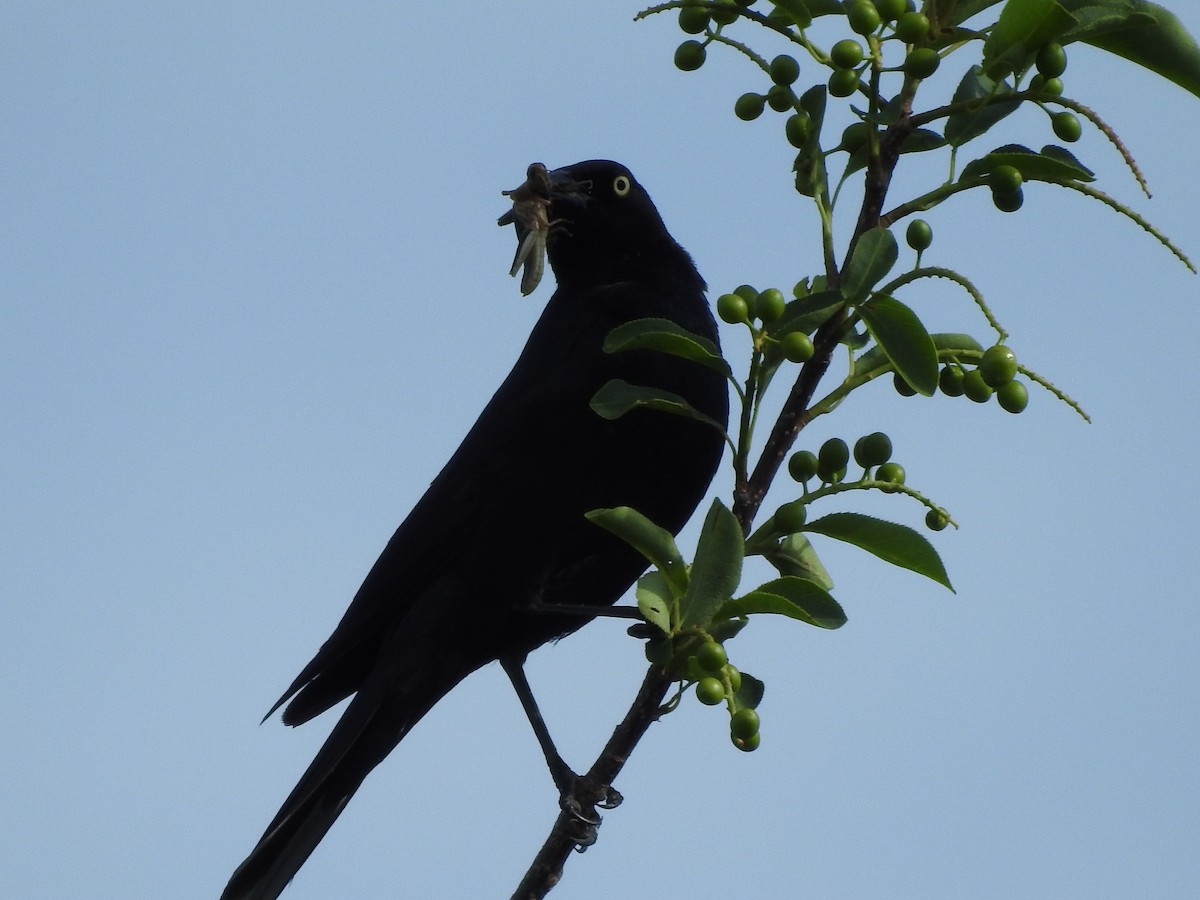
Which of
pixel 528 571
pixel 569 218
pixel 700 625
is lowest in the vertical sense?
pixel 700 625

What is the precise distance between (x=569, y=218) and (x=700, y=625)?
7.97ft

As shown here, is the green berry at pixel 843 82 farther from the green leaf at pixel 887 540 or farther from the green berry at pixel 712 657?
the green berry at pixel 712 657

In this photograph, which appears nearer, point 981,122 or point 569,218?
point 981,122

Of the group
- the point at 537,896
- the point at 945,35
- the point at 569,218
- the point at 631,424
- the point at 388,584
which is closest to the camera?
the point at 945,35

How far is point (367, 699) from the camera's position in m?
4.11

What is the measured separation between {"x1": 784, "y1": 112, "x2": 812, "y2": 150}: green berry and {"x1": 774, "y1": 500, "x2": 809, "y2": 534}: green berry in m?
0.61

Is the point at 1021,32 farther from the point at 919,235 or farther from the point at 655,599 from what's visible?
the point at 655,599

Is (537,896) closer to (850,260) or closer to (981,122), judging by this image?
(850,260)

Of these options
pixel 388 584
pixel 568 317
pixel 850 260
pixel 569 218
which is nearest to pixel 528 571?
pixel 388 584

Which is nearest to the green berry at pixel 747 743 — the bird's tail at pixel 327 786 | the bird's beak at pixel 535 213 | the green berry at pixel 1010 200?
the green berry at pixel 1010 200

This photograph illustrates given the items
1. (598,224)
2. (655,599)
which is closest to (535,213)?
(598,224)

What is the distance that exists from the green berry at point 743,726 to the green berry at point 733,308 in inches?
25.0

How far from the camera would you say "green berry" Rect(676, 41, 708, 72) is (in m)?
2.65

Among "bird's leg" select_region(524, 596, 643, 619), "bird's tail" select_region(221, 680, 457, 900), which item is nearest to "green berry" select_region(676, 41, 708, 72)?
"bird's leg" select_region(524, 596, 643, 619)
